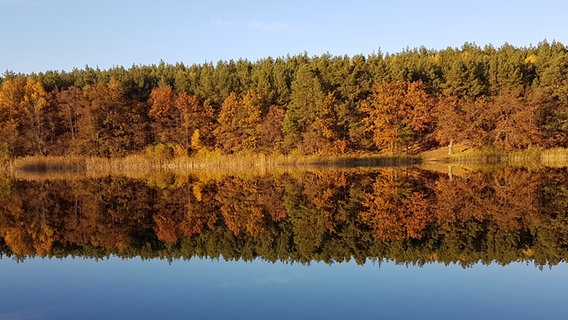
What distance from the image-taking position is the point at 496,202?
2064 cm

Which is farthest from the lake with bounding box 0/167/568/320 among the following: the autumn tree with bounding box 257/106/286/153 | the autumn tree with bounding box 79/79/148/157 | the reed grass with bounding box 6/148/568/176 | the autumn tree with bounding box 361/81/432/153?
the autumn tree with bounding box 79/79/148/157

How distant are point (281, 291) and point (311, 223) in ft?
24.9

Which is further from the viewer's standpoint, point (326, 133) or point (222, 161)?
point (326, 133)

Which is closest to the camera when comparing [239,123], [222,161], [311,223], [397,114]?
[311,223]

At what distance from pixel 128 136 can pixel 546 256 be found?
63.1 m

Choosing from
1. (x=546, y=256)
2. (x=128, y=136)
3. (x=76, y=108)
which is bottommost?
(x=546, y=256)

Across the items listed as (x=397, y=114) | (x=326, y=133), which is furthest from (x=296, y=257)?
(x=397, y=114)

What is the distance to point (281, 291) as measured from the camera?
391 inches

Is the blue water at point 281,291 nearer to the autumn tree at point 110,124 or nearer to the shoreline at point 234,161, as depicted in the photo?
the shoreline at point 234,161

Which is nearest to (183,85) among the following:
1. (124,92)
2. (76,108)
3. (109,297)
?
(124,92)

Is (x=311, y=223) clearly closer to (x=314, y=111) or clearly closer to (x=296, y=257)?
(x=296, y=257)

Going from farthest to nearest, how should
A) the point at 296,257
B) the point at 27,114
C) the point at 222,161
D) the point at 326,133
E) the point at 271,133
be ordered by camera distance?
1. the point at 27,114
2. the point at 271,133
3. the point at 326,133
4. the point at 222,161
5. the point at 296,257

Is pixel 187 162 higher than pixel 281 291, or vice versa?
pixel 187 162

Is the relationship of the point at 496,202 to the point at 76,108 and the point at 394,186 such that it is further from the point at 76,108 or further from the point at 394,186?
the point at 76,108
